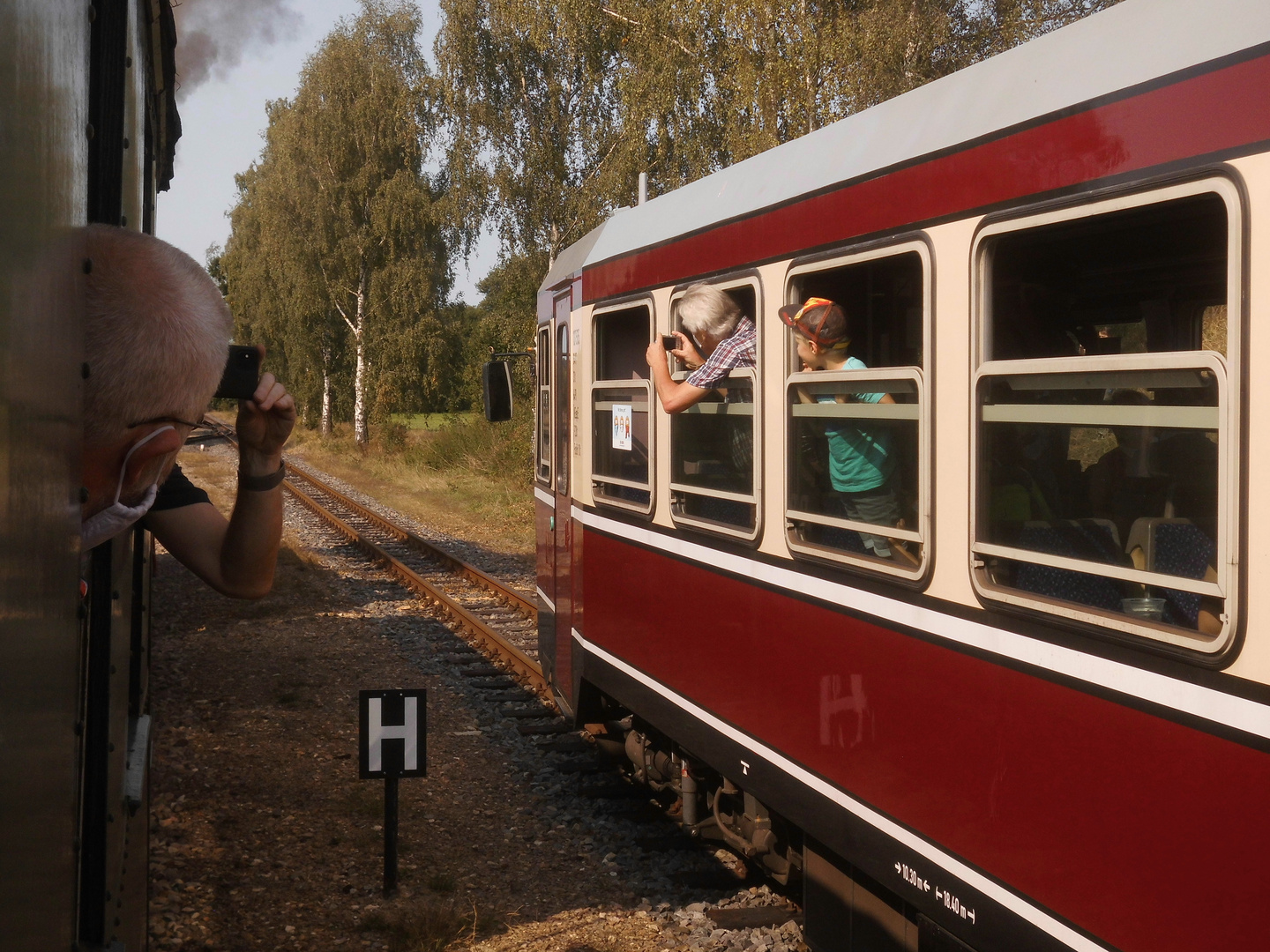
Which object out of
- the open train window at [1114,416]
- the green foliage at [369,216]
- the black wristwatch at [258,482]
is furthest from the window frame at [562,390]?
the green foliage at [369,216]

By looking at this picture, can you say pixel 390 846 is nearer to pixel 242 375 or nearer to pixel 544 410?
pixel 544 410

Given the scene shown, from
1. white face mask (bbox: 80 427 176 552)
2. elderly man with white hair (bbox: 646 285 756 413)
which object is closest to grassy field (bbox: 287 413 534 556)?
elderly man with white hair (bbox: 646 285 756 413)

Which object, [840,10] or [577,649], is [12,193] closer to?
[577,649]

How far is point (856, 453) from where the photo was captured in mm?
3633

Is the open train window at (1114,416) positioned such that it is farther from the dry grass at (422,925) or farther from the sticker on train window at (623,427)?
the dry grass at (422,925)

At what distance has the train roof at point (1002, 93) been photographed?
2381mm

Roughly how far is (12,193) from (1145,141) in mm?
2074

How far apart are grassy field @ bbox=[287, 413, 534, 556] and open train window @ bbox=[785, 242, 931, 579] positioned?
42.2 ft

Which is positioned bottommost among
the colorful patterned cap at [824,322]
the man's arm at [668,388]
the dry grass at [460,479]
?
the dry grass at [460,479]

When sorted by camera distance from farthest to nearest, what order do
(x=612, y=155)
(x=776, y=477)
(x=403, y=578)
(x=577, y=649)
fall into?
(x=612, y=155) → (x=403, y=578) → (x=577, y=649) → (x=776, y=477)

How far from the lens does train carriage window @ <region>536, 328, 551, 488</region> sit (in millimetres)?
7121

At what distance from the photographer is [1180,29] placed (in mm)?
2428

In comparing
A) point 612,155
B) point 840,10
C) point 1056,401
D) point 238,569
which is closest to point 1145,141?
point 1056,401

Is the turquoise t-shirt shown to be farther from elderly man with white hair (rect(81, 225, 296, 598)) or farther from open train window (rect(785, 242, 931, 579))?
elderly man with white hair (rect(81, 225, 296, 598))
